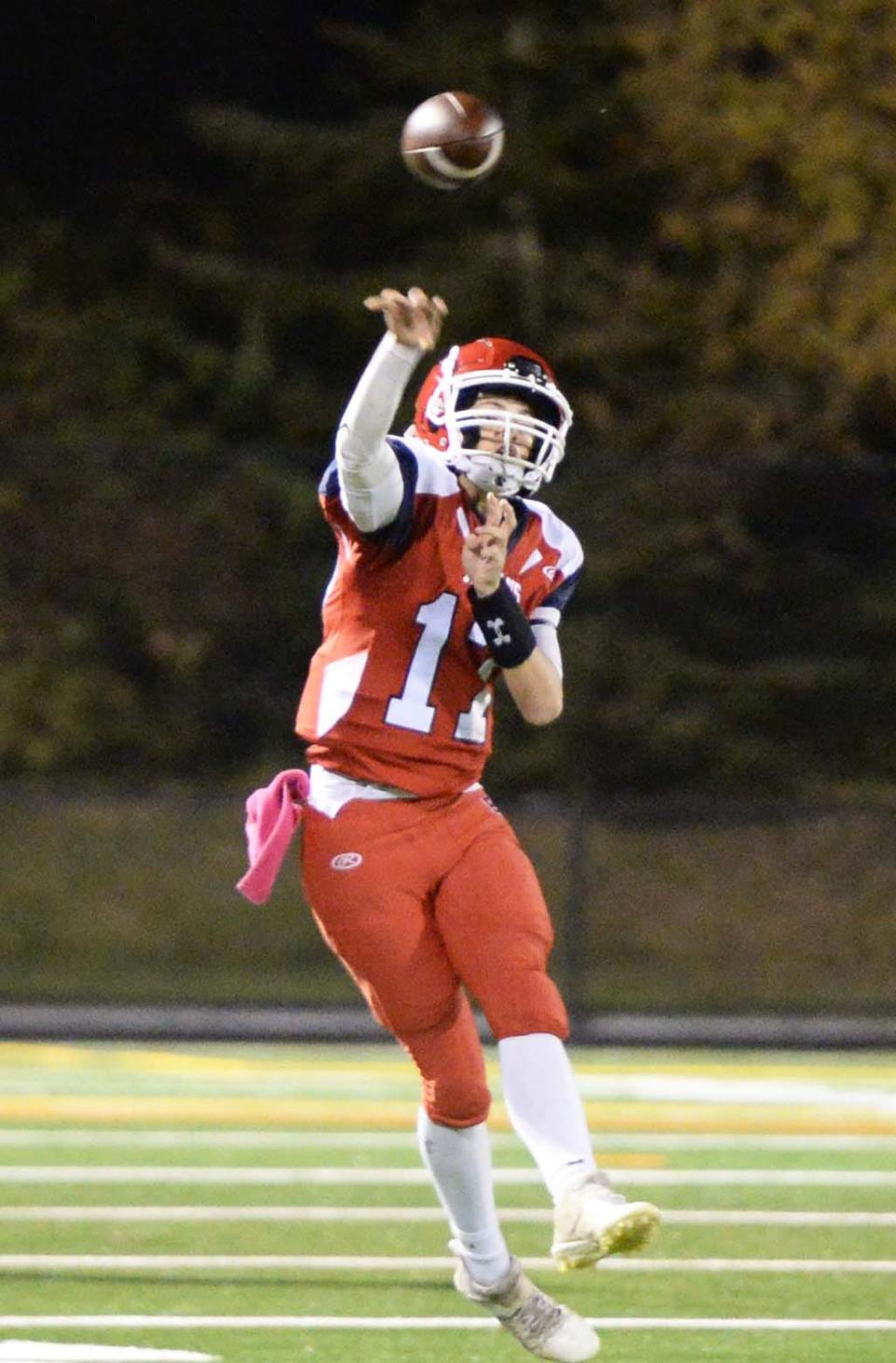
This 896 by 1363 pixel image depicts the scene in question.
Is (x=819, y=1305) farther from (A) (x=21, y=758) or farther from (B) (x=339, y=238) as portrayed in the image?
(B) (x=339, y=238)

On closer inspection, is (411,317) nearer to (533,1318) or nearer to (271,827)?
(271,827)

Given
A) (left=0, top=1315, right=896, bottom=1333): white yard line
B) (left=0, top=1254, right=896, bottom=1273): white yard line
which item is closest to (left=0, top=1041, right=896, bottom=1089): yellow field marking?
(left=0, top=1254, right=896, bottom=1273): white yard line

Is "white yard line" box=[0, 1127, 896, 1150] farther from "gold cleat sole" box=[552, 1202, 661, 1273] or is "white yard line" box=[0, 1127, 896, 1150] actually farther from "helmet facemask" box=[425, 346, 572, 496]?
"gold cleat sole" box=[552, 1202, 661, 1273]

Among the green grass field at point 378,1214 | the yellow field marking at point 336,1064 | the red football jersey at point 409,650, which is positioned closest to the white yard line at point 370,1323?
the green grass field at point 378,1214

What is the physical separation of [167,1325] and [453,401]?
1.89 m

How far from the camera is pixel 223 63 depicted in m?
23.0

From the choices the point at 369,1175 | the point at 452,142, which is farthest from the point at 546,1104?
the point at 369,1175

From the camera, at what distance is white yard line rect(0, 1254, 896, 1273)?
6.16 metres

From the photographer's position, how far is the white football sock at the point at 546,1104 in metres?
4.69

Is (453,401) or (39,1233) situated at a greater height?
(453,401)

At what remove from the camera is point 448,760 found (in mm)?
5004

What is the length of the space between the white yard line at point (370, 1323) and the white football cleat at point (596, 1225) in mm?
943

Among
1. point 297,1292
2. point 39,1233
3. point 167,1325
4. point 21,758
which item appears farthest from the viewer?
point 21,758

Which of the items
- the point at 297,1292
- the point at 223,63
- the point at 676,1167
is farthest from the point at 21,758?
the point at 297,1292
